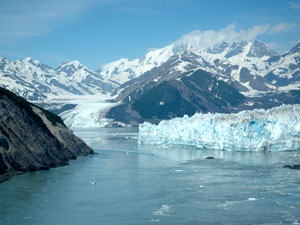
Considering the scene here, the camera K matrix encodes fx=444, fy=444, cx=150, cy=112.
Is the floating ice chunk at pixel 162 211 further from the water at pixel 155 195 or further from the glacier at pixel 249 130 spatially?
the glacier at pixel 249 130

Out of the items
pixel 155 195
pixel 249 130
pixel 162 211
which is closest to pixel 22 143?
pixel 155 195

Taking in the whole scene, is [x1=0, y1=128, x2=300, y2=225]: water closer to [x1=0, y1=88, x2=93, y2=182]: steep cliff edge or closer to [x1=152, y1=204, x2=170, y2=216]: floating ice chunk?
[x1=152, y1=204, x2=170, y2=216]: floating ice chunk

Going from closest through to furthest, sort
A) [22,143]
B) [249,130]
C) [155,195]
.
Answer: [155,195] → [22,143] → [249,130]

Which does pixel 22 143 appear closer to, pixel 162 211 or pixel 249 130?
pixel 162 211

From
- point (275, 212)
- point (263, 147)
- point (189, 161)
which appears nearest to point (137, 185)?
point (275, 212)

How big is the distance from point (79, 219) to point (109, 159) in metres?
52.6

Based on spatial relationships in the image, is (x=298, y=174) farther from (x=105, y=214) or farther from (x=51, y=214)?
(x=51, y=214)

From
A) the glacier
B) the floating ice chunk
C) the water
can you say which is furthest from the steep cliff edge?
the glacier

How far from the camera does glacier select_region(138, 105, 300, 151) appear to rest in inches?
3976

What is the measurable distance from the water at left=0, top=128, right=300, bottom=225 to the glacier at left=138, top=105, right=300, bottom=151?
1920 cm

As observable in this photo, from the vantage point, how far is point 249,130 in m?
102

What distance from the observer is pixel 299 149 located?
101625 millimetres

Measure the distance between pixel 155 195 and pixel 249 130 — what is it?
5506 cm

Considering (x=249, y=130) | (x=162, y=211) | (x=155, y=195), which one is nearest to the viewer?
(x=162, y=211)
